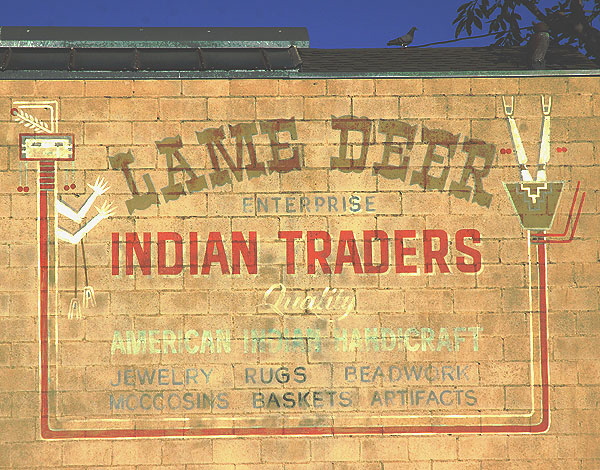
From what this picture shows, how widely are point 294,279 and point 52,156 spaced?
279 cm

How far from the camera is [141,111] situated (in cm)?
745

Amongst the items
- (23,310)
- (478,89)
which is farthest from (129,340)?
(478,89)

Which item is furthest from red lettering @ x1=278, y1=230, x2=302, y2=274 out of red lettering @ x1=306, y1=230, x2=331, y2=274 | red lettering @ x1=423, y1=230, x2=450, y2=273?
red lettering @ x1=423, y1=230, x2=450, y2=273

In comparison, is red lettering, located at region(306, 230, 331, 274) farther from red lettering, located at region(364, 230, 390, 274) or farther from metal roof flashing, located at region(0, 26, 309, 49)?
metal roof flashing, located at region(0, 26, 309, 49)

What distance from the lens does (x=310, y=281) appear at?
743 cm

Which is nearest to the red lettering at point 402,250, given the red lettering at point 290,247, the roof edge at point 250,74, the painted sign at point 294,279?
the painted sign at point 294,279

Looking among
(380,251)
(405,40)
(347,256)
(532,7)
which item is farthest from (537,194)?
(532,7)

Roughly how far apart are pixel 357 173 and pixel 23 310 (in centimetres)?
367

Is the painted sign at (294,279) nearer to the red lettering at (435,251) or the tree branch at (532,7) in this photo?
the red lettering at (435,251)

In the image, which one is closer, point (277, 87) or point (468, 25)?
point (277, 87)

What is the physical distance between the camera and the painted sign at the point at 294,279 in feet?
24.0

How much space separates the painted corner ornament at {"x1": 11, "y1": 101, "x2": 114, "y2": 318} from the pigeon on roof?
14.4ft

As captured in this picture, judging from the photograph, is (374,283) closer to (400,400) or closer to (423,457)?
(400,400)

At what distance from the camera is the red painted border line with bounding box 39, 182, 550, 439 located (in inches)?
285
